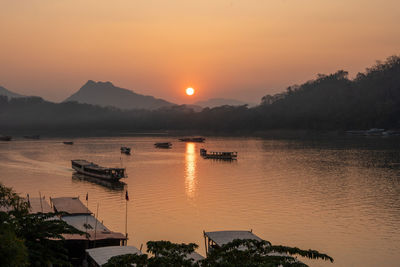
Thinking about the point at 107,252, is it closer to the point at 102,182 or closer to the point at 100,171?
the point at 102,182

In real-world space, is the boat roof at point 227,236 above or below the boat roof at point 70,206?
above

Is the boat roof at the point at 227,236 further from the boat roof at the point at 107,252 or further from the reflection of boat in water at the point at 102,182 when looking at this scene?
the reflection of boat in water at the point at 102,182

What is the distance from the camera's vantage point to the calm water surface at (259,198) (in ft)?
141

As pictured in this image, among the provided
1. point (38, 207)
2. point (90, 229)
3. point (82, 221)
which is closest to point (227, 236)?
point (90, 229)

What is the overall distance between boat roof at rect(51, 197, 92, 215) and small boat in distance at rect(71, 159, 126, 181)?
23.7 metres

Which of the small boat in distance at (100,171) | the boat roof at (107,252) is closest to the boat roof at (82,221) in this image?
the boat roof at (107,252)

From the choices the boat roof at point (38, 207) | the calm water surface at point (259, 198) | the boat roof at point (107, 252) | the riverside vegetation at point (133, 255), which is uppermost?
the riverside vegetation at point (133, 255)

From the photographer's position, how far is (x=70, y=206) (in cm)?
4844

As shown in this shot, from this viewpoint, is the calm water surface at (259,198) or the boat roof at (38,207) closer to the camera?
the calm water surface at (259,198)

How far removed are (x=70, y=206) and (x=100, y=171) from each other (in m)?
31.8

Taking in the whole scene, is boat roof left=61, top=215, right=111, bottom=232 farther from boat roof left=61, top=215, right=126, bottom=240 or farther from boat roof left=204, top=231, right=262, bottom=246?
boat roof left=204, top=231, right=262, bottom=246

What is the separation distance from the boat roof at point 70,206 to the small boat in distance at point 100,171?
23.7 m

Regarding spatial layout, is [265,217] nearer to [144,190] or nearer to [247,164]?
[144,190]

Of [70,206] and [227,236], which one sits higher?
[227,236]
